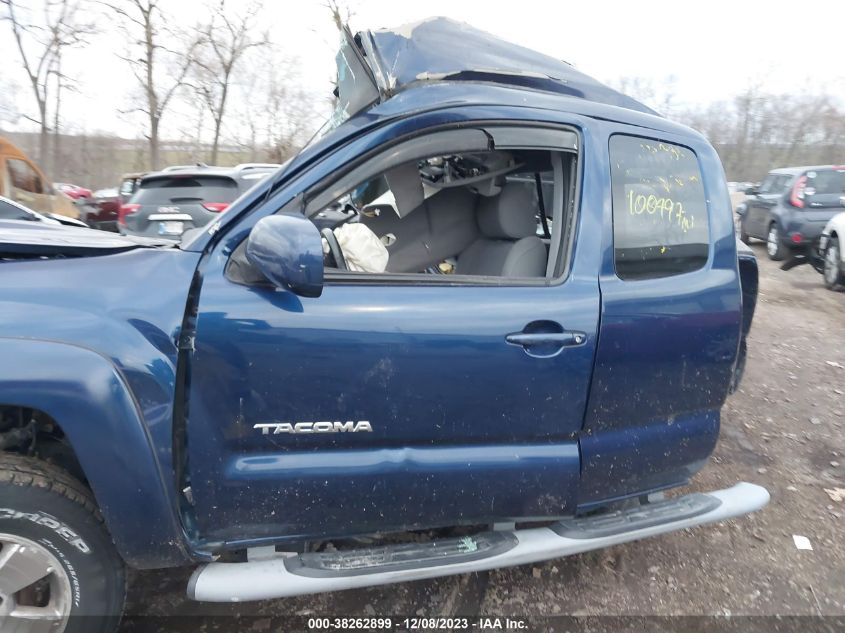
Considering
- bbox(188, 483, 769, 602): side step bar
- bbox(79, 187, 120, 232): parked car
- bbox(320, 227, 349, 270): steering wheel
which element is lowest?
bbox(188, 483, 769, 602): side step bar

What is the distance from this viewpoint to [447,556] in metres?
2.15

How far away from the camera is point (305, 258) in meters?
1.76

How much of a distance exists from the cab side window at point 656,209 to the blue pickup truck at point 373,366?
11 millimetres

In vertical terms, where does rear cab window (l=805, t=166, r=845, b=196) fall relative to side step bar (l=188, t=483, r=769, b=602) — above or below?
above

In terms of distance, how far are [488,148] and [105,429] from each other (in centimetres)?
159

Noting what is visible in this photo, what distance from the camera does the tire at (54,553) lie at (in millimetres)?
1794

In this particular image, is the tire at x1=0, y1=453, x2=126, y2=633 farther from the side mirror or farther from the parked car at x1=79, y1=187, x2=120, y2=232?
the parked car at x1=79, y1=187, x2=120, y2=232

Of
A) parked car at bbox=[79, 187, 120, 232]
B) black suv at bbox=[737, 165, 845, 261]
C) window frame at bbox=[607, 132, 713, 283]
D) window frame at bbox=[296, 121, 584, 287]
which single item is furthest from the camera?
parked car at bbox=[79, 187, 120, 232]

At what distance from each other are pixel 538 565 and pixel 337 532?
3.87 ft

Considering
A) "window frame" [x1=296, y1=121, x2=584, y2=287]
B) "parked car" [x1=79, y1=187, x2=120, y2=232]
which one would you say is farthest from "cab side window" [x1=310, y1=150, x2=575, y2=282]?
"parked car" [x1=79, y1=187, x2=120, y2=232]

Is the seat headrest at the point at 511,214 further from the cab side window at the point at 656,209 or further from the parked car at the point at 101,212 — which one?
the parked car at the point at 101,212

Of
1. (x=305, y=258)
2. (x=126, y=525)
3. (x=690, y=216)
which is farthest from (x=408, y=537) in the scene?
(x=690, y=216)

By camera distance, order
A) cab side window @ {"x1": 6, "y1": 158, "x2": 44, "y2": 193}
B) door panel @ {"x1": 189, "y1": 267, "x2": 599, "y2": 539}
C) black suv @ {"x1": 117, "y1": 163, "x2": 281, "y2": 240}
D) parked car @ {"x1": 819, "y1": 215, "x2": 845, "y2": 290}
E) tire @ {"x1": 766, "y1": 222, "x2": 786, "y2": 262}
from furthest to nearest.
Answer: tire @ {"x1": 766, "y1": 222, "x2": 786, "y2": 262} → cab side window @ {"x1": 6, "y1": 158, "x2": 44, "y2": 193} → parked car @ {"x1": 819, "y1": 215, "x2": 845, "y2": 290} → black suv @ {"x1": 117, "y1": 163, "x2": 281, "y2": 240} → door panel @ {"x1": 189, "y1": 267, "x2": 599, "y2": 539}

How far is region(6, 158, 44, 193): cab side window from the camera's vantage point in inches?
367
